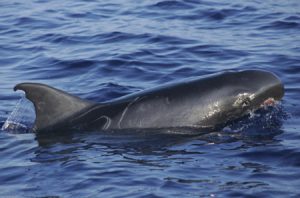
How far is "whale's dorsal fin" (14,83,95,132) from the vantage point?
38.9 feet

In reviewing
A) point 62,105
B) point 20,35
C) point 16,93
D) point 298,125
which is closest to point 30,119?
point 62,105

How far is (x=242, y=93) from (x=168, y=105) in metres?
1.23

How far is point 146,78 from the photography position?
52.6 feet

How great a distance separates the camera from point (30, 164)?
35.8 feet

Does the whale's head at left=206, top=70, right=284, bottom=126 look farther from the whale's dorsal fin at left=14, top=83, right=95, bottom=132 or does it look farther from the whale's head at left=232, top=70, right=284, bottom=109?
the whale's dorsal fin at left=14, top=83, right=95, bottom=132

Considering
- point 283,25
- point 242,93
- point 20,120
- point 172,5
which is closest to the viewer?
point 242,93

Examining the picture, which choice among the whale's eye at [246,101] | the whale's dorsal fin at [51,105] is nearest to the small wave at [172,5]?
the whale's eye at [246,101]

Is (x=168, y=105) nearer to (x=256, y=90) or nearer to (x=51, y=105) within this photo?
(x=256, y=90)

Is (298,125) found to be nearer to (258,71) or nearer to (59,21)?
(258,71)

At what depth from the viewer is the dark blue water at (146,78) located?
9.89m

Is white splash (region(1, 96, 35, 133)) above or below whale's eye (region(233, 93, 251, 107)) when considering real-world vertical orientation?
below

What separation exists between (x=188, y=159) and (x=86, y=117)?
7.58ft

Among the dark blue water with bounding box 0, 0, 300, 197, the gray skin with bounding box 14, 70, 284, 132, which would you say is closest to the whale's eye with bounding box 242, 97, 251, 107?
the gray skin with bounding box 14, 70, 284, 132

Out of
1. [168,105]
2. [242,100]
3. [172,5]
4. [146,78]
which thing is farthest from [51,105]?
[172,5]
